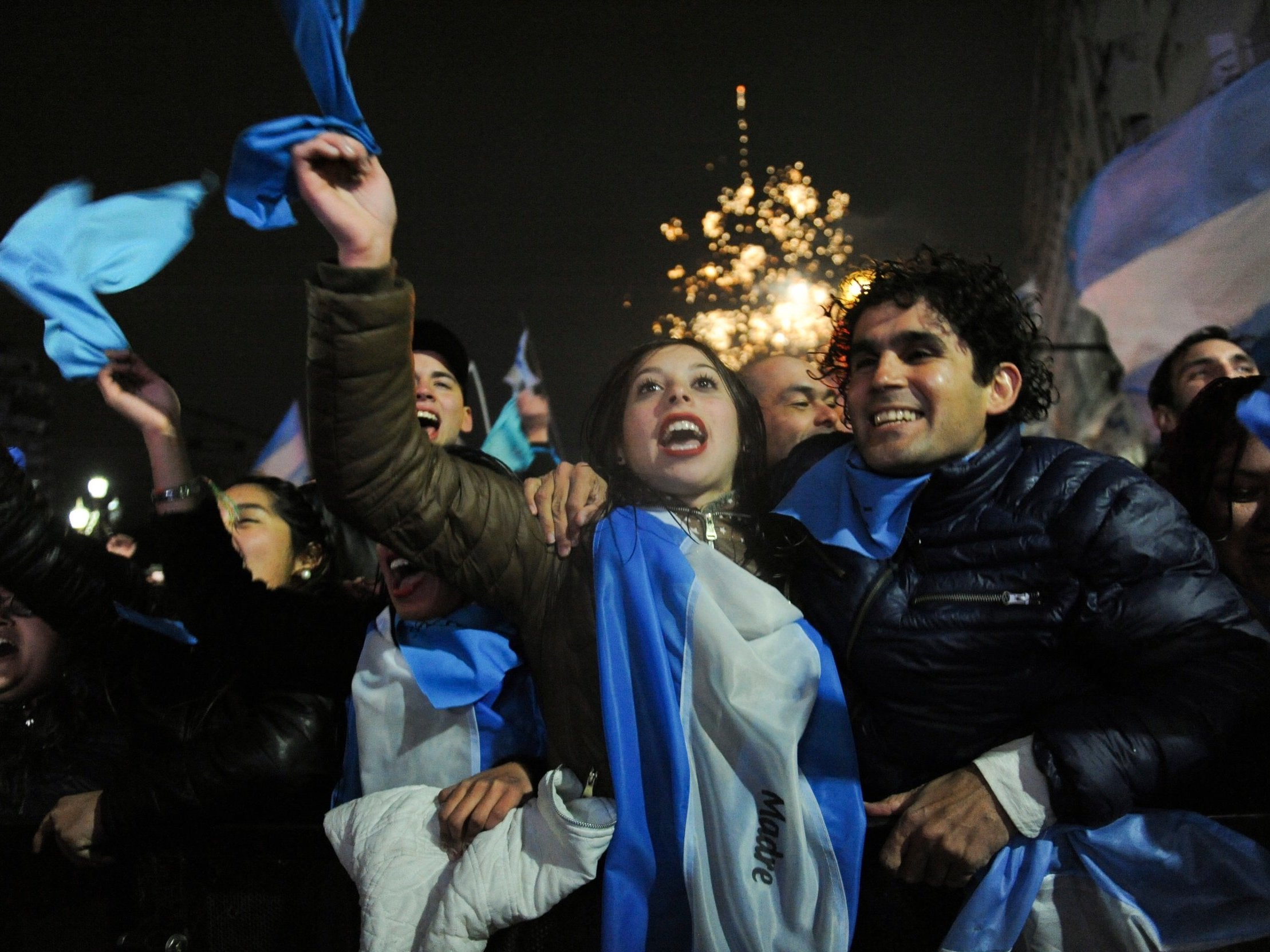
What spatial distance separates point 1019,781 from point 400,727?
1.41 meters

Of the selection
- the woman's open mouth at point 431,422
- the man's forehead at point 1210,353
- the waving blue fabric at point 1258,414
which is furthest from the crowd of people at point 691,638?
the man's forehead at point 1210,353

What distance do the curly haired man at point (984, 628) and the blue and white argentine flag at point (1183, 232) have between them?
105 inches

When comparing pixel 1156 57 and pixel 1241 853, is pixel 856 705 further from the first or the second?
pixel 1156 57

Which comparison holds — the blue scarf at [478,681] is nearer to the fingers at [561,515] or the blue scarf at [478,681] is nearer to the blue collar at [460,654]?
the blue collar at [460,654]

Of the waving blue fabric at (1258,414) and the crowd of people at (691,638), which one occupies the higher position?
the waving blue fabric at (1258,414)

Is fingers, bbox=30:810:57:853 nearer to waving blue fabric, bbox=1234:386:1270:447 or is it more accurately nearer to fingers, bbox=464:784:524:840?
fingers, bbox=464:784:524:840

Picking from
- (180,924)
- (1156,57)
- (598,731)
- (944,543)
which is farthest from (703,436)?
(1156,57)

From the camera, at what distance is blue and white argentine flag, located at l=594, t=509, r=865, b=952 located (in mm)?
1784

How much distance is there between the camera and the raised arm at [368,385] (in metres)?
1.72

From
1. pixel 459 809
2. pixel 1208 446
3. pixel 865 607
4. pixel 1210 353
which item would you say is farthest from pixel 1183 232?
pixel 459 809

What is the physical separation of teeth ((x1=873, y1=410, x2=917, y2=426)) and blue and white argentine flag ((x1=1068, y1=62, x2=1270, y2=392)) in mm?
2813

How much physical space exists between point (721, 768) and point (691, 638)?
285 mm

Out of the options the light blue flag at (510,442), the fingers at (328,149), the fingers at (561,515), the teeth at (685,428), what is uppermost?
the fingers at (328,149)

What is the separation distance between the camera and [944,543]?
78.9 inches
